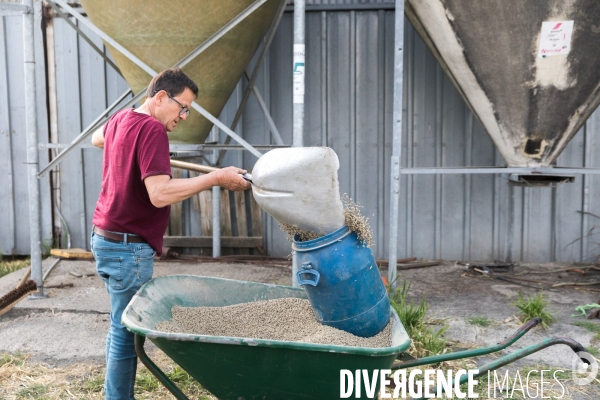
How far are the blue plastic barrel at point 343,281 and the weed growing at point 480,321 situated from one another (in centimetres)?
190

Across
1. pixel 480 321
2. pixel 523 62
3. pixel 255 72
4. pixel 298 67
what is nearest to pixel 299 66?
pixel 298 67

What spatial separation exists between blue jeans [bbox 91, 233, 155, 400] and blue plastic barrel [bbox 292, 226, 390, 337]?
731 millimetres

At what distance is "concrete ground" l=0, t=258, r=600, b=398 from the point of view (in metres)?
3.82

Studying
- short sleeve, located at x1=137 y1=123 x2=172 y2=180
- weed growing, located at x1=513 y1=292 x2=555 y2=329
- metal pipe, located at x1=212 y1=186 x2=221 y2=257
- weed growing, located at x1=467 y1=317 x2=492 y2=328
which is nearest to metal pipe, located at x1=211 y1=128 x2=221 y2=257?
metal pipe, located at x1=212 y1=186 x2=221 y2=257

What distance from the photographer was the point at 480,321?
4.23 m

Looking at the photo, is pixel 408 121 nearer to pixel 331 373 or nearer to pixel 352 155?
pixel 352 155

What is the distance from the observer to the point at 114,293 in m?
2.65

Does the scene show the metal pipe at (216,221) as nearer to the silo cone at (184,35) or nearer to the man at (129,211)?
the silo cone at (184,35)

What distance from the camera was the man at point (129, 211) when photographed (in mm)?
2537

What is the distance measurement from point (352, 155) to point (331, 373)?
4.02m

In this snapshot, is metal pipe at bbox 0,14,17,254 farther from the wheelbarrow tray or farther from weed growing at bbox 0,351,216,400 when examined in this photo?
the wheelbarrow tray

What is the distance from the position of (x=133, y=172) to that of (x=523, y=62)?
9.51 feet

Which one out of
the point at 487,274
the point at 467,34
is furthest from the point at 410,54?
the point at 487,274

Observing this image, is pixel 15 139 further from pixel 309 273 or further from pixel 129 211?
pixel 309 273
